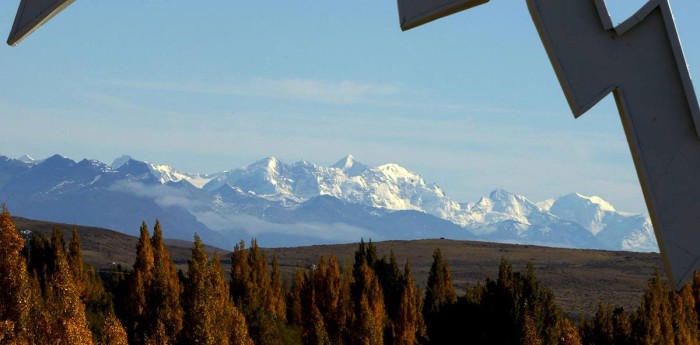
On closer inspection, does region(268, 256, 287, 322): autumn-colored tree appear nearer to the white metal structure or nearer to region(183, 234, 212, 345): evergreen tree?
region(183, 234, 212, 345): evergreen tree

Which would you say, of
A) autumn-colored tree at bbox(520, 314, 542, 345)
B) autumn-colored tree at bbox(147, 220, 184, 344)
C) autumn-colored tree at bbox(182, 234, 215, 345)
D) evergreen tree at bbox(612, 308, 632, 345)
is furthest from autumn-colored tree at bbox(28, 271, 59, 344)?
evergreen tree at bbox(612, 308, 632, 345)

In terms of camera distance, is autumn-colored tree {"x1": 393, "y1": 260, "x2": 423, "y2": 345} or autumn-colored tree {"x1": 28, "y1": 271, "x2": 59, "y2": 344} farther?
autumn-colored tree {"x1": 393, "y1": 260, "x2": 423, "y2": 345}

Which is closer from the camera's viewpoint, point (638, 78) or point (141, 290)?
point (638, 78)

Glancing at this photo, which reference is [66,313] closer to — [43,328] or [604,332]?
[43,328]

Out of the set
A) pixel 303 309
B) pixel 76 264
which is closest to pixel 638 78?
pixel 303 309

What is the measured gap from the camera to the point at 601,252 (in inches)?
5984

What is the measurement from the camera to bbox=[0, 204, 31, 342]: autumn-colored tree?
87.4ft

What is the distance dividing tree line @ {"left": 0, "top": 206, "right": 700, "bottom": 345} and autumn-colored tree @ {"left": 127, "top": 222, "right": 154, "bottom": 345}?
0.07 meters

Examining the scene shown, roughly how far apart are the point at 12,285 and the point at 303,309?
775 inches

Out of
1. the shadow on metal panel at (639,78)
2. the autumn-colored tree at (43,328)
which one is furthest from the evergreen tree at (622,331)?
the shadow on metal panel at (639,78)

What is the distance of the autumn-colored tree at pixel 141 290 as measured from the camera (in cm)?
4131

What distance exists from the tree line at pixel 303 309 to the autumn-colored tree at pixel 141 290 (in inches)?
2.6

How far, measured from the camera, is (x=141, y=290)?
4494cm

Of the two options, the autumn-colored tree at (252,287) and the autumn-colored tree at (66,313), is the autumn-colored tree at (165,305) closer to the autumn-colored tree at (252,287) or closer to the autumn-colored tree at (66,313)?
the autumn-colored tree at (252,287)
